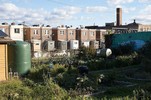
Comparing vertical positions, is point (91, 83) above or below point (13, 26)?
below

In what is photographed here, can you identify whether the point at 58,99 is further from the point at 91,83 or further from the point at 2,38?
the point at 2,38

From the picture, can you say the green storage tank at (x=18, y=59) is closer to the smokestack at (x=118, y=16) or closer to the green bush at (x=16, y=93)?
the green bush at (x=16, y=93)

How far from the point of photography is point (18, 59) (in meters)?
24.6

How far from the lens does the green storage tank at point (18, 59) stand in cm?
2425

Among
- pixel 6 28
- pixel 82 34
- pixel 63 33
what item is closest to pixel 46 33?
pixel 63 33

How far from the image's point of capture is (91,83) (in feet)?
Answer: 50.2

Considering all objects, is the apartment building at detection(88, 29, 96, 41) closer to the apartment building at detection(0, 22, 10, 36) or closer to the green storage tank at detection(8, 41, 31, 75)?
the apartment building at detection(0, 22, 10, 36)

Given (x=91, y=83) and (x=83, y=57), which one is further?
(x=83, y=57)

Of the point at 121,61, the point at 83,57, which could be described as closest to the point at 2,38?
the point at 121,61

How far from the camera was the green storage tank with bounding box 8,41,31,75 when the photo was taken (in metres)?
24.2

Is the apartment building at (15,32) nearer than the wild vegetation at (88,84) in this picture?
No

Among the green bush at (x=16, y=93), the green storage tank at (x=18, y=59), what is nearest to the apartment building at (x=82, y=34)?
the green storage tank at (x=18, y=59)

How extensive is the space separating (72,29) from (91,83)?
66697mm

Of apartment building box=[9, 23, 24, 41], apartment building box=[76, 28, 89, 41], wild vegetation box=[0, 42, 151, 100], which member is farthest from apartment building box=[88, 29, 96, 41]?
wild vegetation box=[0, 42, 151, 100]
